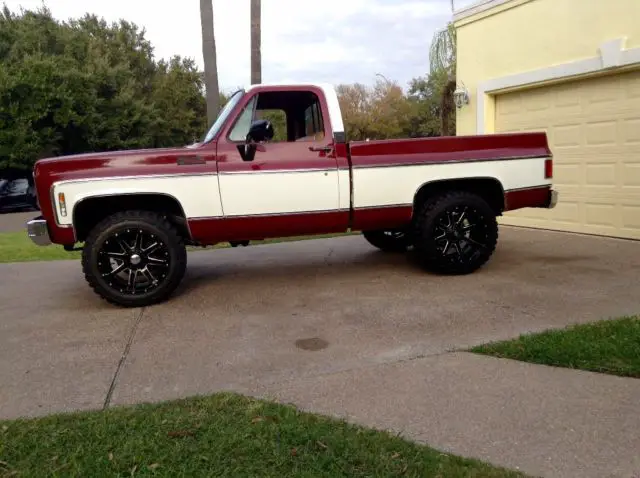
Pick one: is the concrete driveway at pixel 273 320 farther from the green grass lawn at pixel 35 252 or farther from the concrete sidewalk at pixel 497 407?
the green grass lawn at pixel 35 252

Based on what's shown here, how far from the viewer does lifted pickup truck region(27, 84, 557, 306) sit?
5336mm

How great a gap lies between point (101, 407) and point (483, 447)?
2.16 m

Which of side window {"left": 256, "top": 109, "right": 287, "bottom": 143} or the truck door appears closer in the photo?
the truck door

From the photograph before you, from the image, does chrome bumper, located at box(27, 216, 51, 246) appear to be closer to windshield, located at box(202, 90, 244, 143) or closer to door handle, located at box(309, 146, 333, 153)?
windshield, located at box(202, 90, 244, 143)

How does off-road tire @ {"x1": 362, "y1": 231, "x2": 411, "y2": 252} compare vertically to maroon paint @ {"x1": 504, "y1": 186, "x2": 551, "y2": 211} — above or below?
below

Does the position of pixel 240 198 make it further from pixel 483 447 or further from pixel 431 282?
pixel 483 447

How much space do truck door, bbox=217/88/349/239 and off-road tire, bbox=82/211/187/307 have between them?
61 centimetres

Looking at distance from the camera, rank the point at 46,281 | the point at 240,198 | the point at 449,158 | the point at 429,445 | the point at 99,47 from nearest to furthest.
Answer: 1. the point at 429,445
2. the point at 240,198
3. the point at 449,158
4. the point at 46,281
5. the point at 99,47

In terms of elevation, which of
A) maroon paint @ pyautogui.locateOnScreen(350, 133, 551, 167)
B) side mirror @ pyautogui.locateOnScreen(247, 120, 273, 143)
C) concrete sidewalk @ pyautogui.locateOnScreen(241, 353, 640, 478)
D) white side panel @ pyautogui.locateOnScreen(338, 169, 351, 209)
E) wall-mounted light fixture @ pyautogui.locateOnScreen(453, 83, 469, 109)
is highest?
wall-mounted light fixture @ pyautogui.locateOnScreen(453, 83, 469, 109)

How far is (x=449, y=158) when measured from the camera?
607 centimetres

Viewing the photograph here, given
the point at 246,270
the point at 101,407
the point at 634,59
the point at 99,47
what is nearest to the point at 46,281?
the point at 246,270

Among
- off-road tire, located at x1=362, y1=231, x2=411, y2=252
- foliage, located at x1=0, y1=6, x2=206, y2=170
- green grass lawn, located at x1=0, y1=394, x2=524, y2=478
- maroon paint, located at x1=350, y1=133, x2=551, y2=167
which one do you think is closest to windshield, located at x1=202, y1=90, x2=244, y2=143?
maroon paint, located at x1=350, y1=133, x2=551, y2=167

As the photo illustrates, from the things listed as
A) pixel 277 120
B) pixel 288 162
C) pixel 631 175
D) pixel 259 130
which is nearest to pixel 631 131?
pixel 631 175

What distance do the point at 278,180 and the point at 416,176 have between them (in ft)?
4.78
